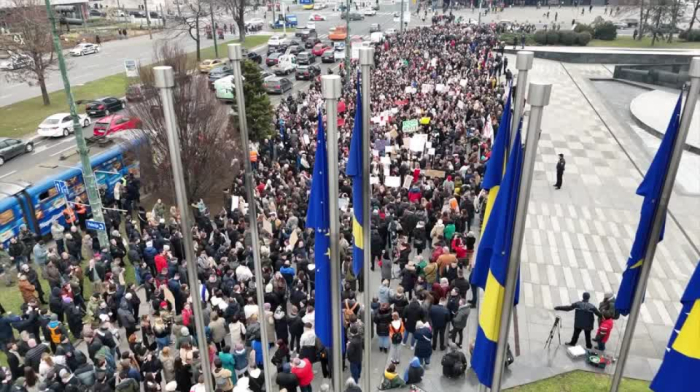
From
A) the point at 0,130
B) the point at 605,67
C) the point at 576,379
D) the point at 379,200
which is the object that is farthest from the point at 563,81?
the point at 0,130

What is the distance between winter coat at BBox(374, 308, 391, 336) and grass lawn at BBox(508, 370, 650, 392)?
9.23ft

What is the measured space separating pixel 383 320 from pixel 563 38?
175 ft

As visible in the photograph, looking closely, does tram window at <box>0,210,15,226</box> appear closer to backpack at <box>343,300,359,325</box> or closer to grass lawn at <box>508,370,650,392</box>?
backpack at <box>343,300,359,325</box>

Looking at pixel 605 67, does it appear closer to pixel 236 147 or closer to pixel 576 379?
pixel 236 147

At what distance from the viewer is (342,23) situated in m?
86.9

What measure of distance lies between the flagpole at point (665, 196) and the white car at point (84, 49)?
61.1 m

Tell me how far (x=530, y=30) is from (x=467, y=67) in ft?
106

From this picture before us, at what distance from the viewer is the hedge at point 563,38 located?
56312mm

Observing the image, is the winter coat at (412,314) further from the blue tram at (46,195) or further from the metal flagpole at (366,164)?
the blue tram at (46,195)

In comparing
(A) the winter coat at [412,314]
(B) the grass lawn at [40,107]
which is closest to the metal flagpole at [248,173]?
(A) the winter coat at [412,314]

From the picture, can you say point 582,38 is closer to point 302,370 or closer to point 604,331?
point 604,331

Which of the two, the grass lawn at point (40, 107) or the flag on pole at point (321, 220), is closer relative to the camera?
the flag on pole at point (321, 220)

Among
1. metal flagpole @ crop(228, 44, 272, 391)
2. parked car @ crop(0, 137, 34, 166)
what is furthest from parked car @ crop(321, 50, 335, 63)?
metal flagpole @ crop(228, 44, 272, 391)

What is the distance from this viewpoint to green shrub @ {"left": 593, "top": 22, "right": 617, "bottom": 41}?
60.3m
